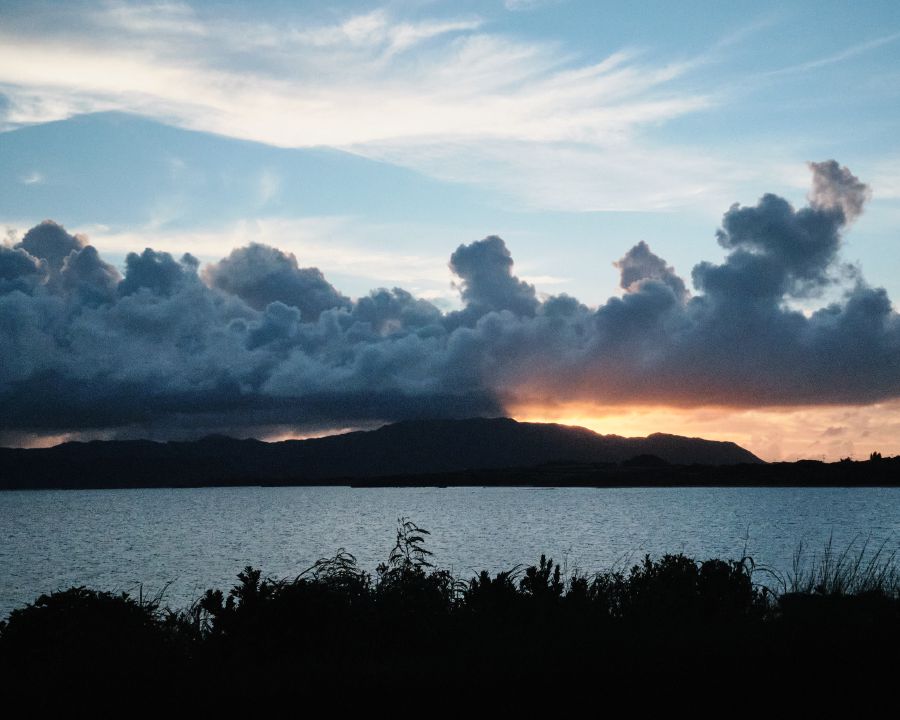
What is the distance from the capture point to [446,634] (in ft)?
48.9

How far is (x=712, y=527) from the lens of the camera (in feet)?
414

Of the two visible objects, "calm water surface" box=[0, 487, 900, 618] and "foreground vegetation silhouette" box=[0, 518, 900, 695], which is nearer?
"foreground vegetation silhouette" box=[0, 518, 900, 695]

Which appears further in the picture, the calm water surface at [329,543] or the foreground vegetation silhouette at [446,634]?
the calm water surface at [329,543]

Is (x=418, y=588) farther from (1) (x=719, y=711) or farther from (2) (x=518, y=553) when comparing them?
(2) (x=518, y=553)

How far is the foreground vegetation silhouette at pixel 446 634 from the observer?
12.1 m

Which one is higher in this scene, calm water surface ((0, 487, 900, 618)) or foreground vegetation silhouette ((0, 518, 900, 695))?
foreground vegetation silhouette ((0, 518, 900, 695))

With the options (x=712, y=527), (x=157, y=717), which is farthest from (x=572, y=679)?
(x=712, y=527)

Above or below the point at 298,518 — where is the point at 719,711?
above

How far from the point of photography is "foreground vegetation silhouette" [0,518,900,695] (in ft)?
39.7

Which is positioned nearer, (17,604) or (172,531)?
(17,604)

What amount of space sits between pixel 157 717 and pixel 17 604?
1941 inches

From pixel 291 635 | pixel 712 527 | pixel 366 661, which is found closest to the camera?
pixel 366 661

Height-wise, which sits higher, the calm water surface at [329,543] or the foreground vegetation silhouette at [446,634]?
the foreground vegetation silhouette at [446,634]

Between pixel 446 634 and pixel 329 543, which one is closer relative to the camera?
pixel 446 634
